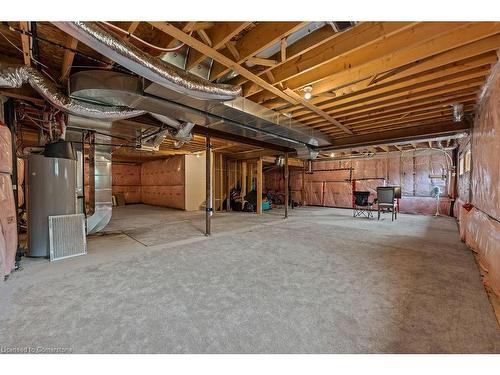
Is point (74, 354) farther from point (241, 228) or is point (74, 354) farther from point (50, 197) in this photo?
point (241, 228)

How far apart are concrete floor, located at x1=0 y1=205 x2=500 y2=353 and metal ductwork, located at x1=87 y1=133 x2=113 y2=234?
988mm

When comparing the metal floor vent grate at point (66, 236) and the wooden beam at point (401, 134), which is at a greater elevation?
the wooden beam at point (401, 134)

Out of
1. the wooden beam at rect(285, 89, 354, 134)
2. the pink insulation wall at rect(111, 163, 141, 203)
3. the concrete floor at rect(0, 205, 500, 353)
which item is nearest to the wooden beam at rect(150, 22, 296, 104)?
the wooden beam at rect(285, 89, 354, 134)

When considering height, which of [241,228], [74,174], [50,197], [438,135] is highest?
[438,135]

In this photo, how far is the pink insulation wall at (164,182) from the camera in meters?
8.53

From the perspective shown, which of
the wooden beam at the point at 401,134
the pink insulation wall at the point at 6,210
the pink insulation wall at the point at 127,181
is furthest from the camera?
the pink insulation wall at the point at 127,181

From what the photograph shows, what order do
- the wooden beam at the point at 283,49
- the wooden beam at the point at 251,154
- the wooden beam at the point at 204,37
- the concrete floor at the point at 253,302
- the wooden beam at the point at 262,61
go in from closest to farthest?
the concrete floor at the point at 253,302 → the wooden beam at the point at 204,37 → the wooden beam at the point at 283,49 → the wooden beam at the point at 262,61 → the wooden beam at the point at 251,154

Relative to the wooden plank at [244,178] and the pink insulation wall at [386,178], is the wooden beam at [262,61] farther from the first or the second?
the pink insulation wall at [386,178]

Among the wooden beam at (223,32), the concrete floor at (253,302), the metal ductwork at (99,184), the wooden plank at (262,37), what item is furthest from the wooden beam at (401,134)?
the metal ductwork at (99,184)

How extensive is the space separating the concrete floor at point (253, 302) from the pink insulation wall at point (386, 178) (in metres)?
5.08

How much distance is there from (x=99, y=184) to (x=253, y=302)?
369cm

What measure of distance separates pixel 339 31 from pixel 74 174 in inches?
145
